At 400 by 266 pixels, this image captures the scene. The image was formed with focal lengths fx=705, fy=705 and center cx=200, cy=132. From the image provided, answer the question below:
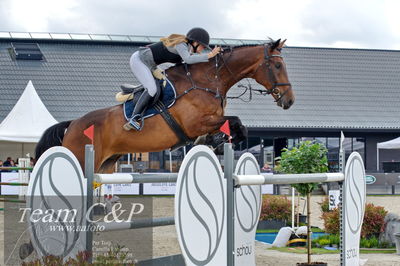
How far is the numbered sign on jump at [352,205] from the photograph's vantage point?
18.4 ft

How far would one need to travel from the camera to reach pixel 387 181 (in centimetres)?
2323

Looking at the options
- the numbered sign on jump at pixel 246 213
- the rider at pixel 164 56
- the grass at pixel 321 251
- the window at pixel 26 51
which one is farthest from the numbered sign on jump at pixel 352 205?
the window at pixel 26 51

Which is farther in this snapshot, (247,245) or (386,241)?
(386,241)

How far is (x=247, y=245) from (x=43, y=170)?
185 centimetres

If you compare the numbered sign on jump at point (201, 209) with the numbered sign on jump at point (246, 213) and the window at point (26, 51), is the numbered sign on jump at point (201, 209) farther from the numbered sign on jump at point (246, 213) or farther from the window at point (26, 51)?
the window at point (26, 51)

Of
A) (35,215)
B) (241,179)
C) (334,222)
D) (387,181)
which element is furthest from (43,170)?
(387,181)

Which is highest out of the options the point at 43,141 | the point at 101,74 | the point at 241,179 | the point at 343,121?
the point at 101,74

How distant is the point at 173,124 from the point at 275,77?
1.09 meters

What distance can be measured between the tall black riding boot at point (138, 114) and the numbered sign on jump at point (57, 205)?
2419 millimetres

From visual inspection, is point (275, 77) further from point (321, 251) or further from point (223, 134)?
point (321, 251)

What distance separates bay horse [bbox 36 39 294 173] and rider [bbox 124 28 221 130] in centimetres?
12

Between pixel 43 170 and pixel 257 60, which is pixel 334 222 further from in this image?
pixel 43 170

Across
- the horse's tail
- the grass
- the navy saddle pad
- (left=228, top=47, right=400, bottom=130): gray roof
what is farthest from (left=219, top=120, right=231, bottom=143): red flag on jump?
(left=228, top=47, right=400, bottom=130): gray roof

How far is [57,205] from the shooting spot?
13.0ft
